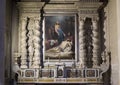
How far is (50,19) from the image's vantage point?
14297 mm

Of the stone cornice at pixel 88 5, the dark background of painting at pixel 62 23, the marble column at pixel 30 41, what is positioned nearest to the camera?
the marble column at pixel 30 41

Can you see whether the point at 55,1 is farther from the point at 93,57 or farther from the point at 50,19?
the point at 93,57

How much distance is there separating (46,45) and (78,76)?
6.47 ft

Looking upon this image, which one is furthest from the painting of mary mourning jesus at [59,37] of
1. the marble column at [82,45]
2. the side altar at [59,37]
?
the marble column at [82,45]

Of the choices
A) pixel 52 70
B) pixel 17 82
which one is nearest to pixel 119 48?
pixel 52 70

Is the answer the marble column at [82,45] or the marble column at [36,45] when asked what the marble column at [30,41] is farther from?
the marble column at [82,45]

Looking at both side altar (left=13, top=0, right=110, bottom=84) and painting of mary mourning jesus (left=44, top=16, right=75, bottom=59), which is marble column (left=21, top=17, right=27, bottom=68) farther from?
painting of mary mourning jesus (left=44, top=16, right=75, bottom=59)

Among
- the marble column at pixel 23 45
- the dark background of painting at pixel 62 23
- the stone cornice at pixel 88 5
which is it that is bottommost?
the marble column at pixel 23 45

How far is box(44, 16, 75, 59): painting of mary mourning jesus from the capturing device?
551 inches

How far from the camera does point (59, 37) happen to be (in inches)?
557

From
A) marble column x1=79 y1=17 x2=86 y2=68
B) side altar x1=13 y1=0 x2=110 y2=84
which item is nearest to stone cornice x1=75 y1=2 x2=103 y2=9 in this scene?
side altar x1=13 y1=0 x2=110 y2=84

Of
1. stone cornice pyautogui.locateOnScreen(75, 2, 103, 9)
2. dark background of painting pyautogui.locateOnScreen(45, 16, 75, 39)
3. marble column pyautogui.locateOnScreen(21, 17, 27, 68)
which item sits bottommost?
marble column pyautogui.locateOnScreen(21, 17, 27, 68)

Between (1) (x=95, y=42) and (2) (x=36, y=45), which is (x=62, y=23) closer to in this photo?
(2) (x=36, y=45)

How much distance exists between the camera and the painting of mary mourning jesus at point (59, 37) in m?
14.0
